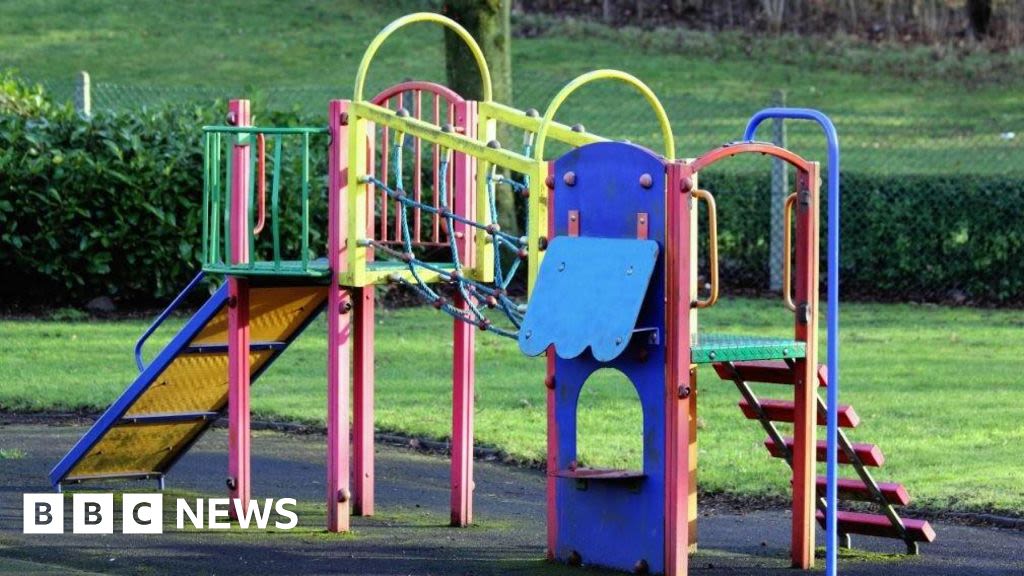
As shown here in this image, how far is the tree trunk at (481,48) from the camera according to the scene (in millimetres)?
14672

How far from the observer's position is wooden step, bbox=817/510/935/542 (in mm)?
6727

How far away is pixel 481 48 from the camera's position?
14.8m

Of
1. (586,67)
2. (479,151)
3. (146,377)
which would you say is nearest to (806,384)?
(479,151)

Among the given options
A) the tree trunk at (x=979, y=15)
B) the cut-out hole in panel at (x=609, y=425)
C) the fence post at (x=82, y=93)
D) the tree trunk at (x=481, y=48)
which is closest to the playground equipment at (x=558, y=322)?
the cut-out hole in panel at (x=609, y=425)

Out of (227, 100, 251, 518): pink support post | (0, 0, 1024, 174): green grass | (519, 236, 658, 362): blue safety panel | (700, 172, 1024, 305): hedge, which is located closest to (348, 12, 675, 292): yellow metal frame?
(519, 236, 658, 362): blue safety panel

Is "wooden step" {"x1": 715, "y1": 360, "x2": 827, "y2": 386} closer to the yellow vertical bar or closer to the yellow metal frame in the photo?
the yellow metal frame

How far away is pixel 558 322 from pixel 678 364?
18.5 inches

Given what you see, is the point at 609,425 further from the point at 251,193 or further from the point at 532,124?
the point at 251,193

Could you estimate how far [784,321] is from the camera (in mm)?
13656

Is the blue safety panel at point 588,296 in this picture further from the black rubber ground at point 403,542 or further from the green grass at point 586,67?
the green grass at point 586,67

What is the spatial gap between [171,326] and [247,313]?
19.8ft

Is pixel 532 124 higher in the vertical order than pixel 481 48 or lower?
lower

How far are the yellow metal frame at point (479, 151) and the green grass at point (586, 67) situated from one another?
1406cm

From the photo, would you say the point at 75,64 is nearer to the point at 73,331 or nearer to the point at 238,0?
the point at 238,0
